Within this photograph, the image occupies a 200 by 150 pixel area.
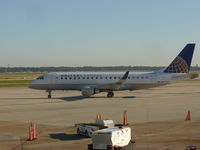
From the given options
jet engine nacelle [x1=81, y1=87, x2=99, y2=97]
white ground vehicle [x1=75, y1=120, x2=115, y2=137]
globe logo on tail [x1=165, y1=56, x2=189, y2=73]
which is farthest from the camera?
globe logo on tail [x1=165, y1=56, x2=189, y2=73]

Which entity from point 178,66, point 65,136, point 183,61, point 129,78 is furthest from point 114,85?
point 65,136

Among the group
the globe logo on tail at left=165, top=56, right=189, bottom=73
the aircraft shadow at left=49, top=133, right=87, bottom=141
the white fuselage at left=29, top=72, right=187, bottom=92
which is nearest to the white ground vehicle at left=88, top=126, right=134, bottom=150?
the aircraft shadow at left=49, top=133, right=87, bottom=141

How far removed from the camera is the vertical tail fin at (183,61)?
155 feet

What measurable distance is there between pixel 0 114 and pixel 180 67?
28.2 m

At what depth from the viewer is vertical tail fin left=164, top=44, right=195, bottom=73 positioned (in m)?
47.4

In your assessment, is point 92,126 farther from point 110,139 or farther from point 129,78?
point 129,78

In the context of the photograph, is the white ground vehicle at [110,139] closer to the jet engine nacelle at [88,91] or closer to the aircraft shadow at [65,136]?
the aircraft shadow at [65,136]

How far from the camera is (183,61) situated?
4766 cm

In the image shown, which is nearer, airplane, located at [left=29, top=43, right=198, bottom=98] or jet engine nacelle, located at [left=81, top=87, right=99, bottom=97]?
jet engine nacelle, located at [left=81, top=87, right=99, bottom=97]

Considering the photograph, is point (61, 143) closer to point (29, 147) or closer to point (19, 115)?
point (29, 147)

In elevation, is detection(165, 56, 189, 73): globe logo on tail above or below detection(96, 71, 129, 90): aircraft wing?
above

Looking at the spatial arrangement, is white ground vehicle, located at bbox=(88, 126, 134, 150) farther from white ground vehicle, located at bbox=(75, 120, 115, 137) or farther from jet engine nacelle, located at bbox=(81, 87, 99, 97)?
jet engine nacelle, located at bbox=(81, 87, 99, 97)

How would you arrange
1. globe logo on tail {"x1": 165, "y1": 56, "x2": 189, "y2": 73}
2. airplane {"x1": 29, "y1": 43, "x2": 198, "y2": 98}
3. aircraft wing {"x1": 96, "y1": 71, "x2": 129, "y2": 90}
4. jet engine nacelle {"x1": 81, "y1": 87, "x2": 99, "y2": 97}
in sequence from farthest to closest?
globe logo on tail {"x1": 165, "y1": 56, "x2": 189, "y2": 73}, airplane {"x1": 29, "y1": 43, "x2": 198, "y2": 98}, aircraft wing {"x1": 96, "y1": 71, "x2": 129, "y2": 90}, jet engine nacelle {"x1": 81, "y1": 87, "x2": 99, "y2": 97}

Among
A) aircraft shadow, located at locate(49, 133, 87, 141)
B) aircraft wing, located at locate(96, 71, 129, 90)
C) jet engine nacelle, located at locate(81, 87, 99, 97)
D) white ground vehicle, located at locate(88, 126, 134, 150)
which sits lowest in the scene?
aircraft shadow, located at locate(49, 133, 87, 141)
